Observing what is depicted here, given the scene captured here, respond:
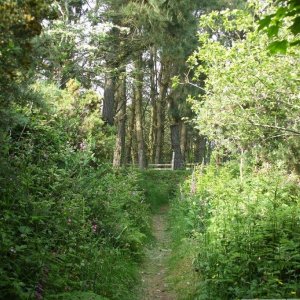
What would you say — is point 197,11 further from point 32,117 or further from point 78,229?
point 78,229

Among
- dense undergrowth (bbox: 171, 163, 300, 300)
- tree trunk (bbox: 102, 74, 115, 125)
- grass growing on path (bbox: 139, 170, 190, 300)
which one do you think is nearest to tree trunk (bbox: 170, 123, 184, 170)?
grass growing on path (bbox: 139, 170, 190, 300)

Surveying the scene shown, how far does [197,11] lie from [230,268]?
63.3ft

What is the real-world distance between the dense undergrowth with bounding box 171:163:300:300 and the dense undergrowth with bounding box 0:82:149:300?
1047 mm

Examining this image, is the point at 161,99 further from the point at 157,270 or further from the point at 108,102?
the point at 157,270

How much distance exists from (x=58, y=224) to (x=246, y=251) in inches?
102

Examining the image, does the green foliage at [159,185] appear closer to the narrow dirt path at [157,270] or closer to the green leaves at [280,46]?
the narrow dirt path at [157,270]

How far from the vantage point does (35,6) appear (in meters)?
4.51

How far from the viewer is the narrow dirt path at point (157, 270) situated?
20.8 feet

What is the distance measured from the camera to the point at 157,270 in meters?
7.61

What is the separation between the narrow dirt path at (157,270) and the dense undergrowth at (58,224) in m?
0.25

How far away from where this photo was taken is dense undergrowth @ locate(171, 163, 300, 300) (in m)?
4.77

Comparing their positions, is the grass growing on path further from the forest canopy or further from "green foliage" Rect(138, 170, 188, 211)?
Result: the forest canopy

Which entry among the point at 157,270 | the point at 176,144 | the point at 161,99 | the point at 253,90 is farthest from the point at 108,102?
the point at 161,99

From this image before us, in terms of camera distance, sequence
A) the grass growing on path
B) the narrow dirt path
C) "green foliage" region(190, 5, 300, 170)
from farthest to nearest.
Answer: "green foliage" region(190, 5, 300, 170)
the grass growing on path
the narrow dirt path
